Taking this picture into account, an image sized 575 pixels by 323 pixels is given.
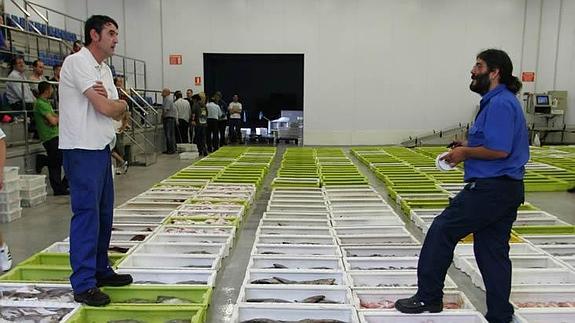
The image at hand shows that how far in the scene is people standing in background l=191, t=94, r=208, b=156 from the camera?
481 inches

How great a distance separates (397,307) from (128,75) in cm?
1410

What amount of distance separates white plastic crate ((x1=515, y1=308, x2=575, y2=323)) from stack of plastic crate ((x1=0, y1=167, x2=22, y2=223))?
517cm

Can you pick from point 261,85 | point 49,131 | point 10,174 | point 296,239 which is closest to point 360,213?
point 296,239

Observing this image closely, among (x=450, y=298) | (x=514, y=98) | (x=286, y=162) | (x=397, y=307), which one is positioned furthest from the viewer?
(x=286, y=162)

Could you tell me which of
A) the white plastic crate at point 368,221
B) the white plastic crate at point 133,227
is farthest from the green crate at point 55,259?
the white plastic crate at point 368,221

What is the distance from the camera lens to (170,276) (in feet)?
11.0

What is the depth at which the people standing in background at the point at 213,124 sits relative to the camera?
13.0m

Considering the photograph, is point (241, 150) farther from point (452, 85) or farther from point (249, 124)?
point (452, 85)

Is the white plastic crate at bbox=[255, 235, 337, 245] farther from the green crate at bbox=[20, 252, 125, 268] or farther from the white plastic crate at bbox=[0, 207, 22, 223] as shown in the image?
the white plastic crate at bbox=[0, 207, 22, 223]

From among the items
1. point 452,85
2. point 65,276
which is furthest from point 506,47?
point 65,276

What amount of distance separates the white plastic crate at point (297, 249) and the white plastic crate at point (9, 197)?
313 cm

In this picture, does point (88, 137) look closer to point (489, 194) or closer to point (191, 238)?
point (191, 238)

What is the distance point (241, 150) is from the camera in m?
11.7

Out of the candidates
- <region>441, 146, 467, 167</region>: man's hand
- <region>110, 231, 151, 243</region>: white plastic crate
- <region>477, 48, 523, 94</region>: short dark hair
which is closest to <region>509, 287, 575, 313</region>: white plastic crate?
<region>441, 146, 467, 167</region>: man's hand
